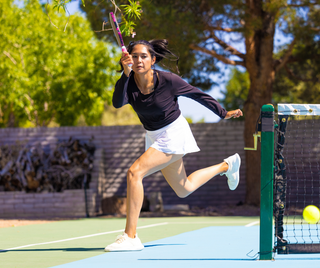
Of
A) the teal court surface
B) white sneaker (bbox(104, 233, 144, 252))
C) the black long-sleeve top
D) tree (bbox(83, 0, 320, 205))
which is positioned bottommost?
the teal court surface

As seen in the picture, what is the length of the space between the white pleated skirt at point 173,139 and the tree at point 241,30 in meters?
7.67

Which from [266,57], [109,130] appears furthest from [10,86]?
[266,57]

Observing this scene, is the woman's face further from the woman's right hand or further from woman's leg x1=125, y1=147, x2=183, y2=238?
woman's leg x1=125, y1=147, x2=183, y2=238

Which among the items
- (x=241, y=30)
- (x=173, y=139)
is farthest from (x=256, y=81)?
(x=173, y=139)

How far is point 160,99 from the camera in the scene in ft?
16.0

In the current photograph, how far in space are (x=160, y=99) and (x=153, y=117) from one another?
206 mm

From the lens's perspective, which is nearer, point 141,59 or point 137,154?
point 141,59

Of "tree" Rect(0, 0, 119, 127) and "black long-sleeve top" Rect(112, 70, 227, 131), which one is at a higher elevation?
"tree" Rect(0, 0, 119, 127)

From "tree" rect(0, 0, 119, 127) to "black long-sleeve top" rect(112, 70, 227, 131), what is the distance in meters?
18.7

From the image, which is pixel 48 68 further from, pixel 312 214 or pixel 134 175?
pixel 134 175

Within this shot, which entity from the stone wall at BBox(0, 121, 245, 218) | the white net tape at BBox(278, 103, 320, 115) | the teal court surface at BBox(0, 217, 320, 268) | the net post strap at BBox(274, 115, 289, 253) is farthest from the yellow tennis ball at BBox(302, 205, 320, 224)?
the stone wall at BBox(0, 121, 245, 218)

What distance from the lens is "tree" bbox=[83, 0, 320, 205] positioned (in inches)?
495

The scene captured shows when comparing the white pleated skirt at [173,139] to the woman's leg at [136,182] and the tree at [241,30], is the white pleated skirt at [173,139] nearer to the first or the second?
the woman's leg at [136,182]

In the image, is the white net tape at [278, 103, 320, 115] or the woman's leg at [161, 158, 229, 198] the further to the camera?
the woman's leg at [161, 158, 229, 198]
